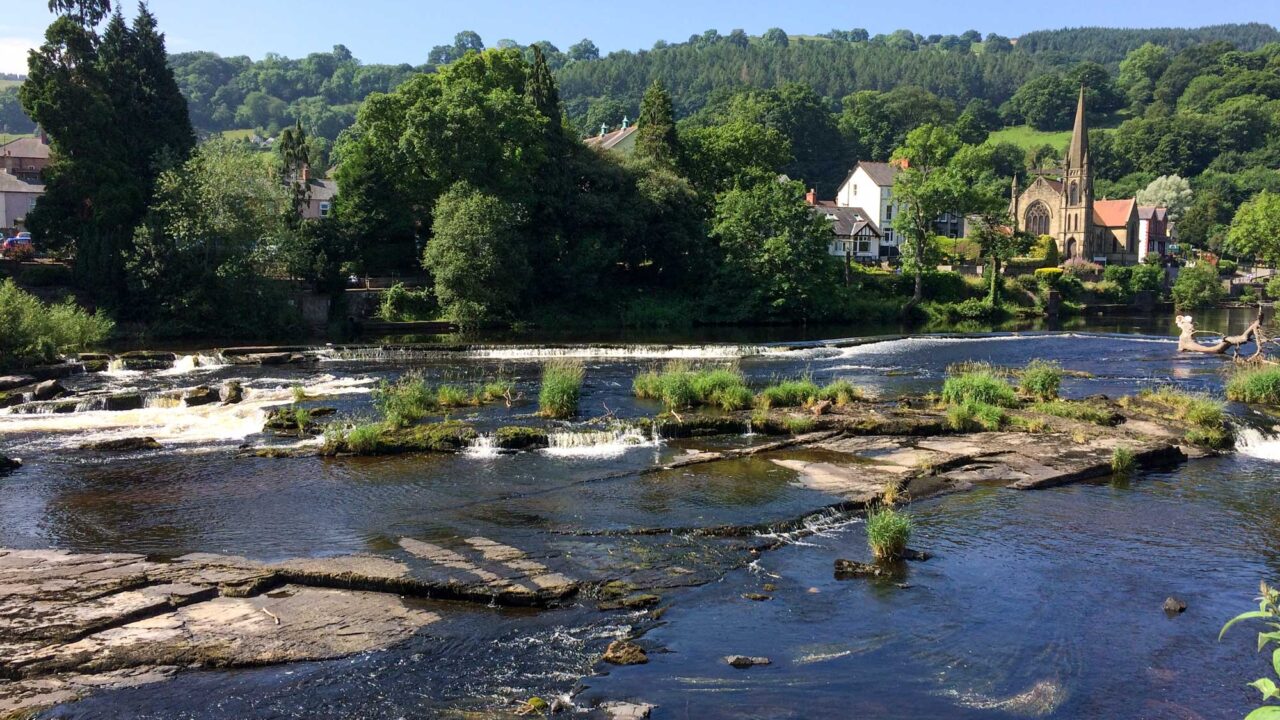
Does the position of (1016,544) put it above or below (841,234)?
below

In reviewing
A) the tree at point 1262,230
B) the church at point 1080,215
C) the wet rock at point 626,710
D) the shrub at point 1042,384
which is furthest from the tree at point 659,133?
the wet rock at point 626,710

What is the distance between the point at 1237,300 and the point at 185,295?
287 feet

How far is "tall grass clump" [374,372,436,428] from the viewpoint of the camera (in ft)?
91.7

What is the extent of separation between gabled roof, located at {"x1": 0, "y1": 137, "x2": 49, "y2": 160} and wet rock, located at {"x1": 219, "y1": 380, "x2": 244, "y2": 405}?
9142cm

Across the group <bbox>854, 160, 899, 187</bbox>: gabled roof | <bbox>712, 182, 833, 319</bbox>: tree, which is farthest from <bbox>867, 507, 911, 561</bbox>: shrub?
<bbox>854, 160, 899, 187</bbox>: gabled roof

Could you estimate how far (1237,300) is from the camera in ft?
295

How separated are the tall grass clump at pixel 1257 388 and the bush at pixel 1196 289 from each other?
185 feet

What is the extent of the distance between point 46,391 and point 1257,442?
3695cm

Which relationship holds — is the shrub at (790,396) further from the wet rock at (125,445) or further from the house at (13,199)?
the house at (13,199)

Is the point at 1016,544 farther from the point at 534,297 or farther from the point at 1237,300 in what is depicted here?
the point at 1237,300

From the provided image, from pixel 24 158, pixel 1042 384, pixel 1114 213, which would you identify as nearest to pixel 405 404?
pixel 1042 384

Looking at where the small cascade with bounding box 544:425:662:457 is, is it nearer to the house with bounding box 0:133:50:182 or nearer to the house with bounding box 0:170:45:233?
the house with bounding box 0:170:45:233

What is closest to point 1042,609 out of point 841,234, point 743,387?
point 743,387

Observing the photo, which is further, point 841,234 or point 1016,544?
point 841,234
